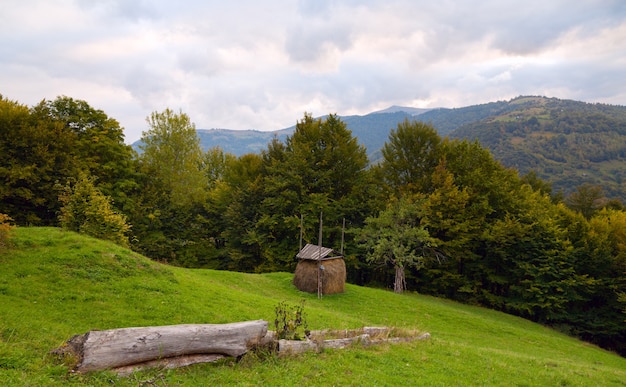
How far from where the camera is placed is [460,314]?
27766mm

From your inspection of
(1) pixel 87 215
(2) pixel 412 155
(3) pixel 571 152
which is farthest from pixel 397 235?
(3) pixel 571 152

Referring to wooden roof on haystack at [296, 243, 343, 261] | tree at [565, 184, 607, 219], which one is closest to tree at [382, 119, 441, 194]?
wooden roof on haystack at [296, 243, 343, 261]

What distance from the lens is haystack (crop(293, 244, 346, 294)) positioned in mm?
26875

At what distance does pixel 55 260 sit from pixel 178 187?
3195cm

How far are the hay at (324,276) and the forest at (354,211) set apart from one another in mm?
4657

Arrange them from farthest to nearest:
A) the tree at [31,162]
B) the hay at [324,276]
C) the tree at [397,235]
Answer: the tree at [397,235] < the tree at [31,162] < the hay at [324,276]

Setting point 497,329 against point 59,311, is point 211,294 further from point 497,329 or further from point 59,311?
point 497,329

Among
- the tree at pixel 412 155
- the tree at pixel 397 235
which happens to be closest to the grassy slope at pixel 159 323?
the tree at pixel 397 235

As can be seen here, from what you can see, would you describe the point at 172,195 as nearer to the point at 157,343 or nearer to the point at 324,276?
the point at 324,276

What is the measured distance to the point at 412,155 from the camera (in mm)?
42281

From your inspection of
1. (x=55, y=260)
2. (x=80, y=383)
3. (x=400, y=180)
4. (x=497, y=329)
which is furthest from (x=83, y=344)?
(x=400, y=180)

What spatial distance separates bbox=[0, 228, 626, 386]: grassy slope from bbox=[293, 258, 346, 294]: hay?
5129 millimetres

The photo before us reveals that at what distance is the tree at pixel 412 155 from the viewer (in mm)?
41812

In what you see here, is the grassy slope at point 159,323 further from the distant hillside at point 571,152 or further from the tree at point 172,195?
the distant hillside at point 571,152
